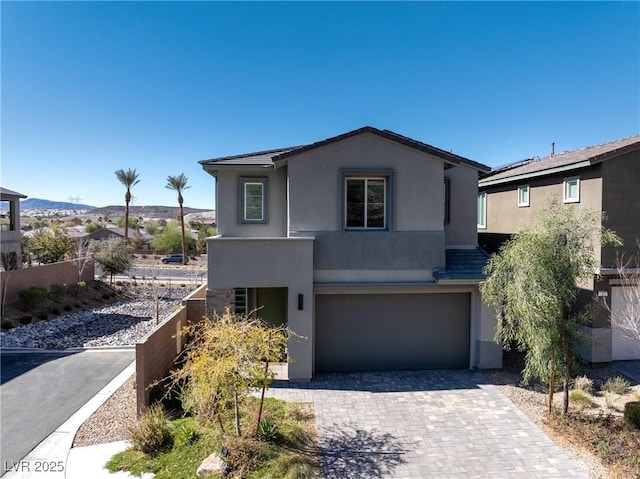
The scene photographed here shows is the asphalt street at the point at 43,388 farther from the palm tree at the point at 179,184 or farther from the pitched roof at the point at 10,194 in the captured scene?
the palm tree at the point at 179,184

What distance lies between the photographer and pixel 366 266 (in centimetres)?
1232

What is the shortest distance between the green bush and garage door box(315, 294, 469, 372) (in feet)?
15.4

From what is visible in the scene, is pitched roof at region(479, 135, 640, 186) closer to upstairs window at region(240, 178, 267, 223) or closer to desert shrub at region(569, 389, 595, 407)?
desert shrub at region(569, 389, 595, 407)

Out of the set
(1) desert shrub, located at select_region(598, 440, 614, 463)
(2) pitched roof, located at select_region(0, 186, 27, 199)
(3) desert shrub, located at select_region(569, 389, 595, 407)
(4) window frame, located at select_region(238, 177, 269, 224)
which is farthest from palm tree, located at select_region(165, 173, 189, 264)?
(1) desert shrub, located at select_region(598, 440, 614, 463)

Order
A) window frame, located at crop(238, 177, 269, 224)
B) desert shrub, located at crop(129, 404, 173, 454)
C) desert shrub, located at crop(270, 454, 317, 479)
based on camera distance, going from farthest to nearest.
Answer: window frame, located at crop(238, 177, 269, 224), desert shrub, located at crop(129, 404, 173, 454), desert shrub, located at crop(270, 454, 317, 479)

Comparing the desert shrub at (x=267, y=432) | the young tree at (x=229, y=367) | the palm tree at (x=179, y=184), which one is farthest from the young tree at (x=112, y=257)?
the desert shrub at (x=267, y=432)

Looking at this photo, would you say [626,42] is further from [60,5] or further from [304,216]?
[60,5]

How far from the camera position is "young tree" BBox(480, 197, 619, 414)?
8.61 meters

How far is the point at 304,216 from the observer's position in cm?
1220

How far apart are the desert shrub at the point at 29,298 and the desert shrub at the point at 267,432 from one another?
2181 centimetres

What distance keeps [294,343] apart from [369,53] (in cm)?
1514

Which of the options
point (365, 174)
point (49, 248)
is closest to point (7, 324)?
point (49, 248)

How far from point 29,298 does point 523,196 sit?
1146 inches

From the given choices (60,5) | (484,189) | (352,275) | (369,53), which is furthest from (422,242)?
(60,5)
